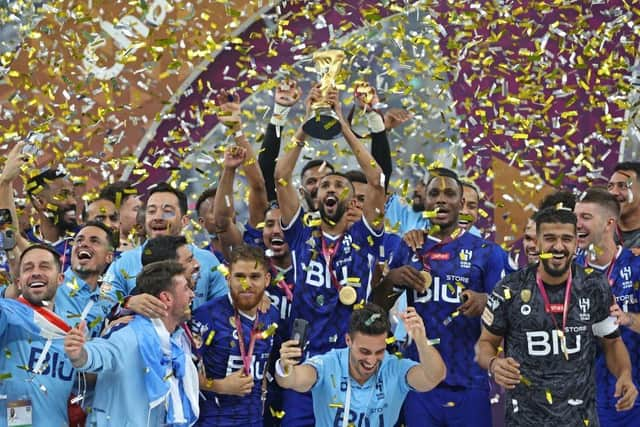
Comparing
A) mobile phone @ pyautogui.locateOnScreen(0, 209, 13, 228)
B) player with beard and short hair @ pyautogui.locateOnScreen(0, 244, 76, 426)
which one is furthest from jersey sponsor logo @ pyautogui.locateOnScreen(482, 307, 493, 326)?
mobile phone @ pyautogui.locateOnScreen(0, 209, 13, 228)

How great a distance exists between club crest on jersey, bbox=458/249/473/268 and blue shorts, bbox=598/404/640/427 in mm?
1369

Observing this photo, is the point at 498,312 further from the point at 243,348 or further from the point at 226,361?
the point at 226,361

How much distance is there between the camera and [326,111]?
8.20 metres

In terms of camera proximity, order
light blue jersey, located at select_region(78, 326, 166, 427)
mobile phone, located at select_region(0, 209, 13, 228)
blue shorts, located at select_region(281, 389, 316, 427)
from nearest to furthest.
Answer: light blue jersey, located at select_region(78, 326, 166, 427), mobile phone, located at select_region(0, 209, 13, 228), blue shorts, located at select_region(281, 389, 316, 427)

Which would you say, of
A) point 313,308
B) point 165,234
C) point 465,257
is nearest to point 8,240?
point 165,234

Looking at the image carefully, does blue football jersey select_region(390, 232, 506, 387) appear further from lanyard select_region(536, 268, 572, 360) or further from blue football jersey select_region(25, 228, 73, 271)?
blue football jersey select_region(25, 228, 73, 271)

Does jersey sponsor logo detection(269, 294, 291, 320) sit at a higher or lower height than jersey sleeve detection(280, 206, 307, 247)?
lower

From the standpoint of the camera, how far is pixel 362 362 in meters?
6.70

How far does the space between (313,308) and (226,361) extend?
0.85 m

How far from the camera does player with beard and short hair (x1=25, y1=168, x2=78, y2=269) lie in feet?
28.7

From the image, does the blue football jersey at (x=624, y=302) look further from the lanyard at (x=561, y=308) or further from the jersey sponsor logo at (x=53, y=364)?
the jersey sponsor logo at (x=53, y=364)

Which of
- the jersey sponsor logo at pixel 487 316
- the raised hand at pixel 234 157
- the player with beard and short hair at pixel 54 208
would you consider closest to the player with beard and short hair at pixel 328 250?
the raised hand at pixel 234 157

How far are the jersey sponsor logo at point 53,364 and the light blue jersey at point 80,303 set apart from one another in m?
0.34

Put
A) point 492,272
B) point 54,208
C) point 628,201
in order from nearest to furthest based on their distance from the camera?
point 492,272, point 628,201, point 54,208
